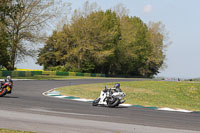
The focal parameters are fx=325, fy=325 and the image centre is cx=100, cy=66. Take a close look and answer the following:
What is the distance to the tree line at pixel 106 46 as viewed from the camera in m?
75.8

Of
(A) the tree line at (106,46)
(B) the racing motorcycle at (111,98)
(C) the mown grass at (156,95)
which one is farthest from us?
(A) the tree line at (106,46)

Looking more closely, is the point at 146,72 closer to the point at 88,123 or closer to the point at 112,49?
the point at 112,49

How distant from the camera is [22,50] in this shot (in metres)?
52.6

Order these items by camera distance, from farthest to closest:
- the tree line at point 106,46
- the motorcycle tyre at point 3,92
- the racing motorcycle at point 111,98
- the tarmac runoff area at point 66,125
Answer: the tree line at point 106,46 → the motorcycle tyre at point 3,92 → the racing motorcycle at point 111,98 → the tarmac runoff area at point 66,125

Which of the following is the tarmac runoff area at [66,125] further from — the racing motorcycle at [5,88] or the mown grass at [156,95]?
the mown grass at [156,95]

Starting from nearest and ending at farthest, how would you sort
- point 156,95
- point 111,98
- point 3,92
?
point 111,98
point 3,92
point 156,95

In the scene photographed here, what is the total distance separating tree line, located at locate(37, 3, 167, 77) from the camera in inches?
2982

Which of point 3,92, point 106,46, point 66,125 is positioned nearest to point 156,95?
point 3,92

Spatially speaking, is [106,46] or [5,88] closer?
[5,88]

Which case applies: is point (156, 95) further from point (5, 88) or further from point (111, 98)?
point (5, 88)

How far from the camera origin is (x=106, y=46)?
3177 inches

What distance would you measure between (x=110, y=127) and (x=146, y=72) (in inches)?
3630

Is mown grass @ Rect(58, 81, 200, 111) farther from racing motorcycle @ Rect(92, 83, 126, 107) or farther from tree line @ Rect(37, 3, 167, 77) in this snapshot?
tree line @ Rect(37, 3, 167, 77)

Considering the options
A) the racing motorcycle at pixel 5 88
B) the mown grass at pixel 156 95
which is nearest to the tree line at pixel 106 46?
the mown grass at pixel 156 95
